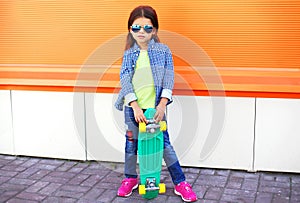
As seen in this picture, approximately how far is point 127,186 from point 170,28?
151cm

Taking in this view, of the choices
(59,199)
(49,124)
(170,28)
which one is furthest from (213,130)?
(49,124)

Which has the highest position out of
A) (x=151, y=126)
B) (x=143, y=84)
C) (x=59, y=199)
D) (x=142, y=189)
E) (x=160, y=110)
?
(x=143, y=84)

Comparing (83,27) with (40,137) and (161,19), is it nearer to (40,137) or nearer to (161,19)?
(161,19)

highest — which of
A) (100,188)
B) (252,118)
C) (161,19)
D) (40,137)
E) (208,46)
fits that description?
Answer: (161,19)

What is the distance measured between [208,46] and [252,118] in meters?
0.78

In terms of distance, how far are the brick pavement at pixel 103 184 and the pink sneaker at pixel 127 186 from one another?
0.06 metres

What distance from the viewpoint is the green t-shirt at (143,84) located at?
364 cm

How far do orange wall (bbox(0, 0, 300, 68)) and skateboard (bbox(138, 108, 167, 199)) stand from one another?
102 centimetres

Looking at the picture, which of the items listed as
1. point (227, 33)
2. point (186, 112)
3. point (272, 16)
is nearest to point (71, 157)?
point (186, 112)

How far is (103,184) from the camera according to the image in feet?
13.2

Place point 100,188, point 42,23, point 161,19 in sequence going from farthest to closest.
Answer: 1. point 42,23
2. point 161,19
3. point 100,188

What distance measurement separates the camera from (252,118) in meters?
4.13

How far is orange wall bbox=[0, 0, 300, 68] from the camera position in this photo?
13.2ft

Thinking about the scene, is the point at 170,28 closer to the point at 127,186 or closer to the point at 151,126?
the point at 151,126
